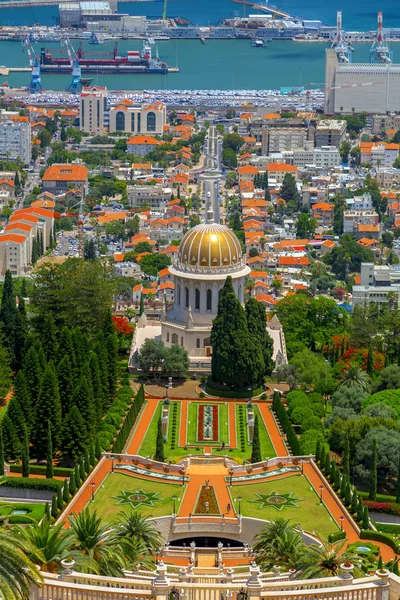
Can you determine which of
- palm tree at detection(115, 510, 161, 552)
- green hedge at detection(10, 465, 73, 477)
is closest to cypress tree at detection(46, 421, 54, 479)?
green hedge at detection(10, 465, 73, 477)

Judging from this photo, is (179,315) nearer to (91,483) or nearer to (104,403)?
(104,403)

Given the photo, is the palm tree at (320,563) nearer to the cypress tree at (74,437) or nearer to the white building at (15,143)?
the cypress tree at (74,437)

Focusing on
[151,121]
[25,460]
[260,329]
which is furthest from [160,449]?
[151,121]

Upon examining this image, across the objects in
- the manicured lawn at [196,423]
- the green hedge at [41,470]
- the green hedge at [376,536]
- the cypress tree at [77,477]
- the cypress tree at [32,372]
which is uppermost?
the cypress tree at [32,372]

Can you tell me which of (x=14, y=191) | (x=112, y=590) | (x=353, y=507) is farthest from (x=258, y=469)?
(x=14, y=191)

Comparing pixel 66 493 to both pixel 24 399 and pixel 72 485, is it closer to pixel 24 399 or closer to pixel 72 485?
pixel 72 485

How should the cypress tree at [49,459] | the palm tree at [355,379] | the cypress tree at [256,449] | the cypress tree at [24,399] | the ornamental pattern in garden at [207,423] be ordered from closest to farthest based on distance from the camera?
1. the cypress tree at [49,459]
2. the cypress tree at [256,449]
3. the cypress tree at [24,399]
4. the ornamental pattern in garden at [207,423]
5. the palm tree at [355,379]

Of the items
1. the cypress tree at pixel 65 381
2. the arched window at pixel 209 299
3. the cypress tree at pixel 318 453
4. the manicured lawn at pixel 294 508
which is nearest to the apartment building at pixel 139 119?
the arched window at pixel 209 299

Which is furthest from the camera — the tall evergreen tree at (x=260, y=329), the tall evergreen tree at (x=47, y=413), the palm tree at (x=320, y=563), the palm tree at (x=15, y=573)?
the tall evergreen tree at (x=260, y=329)
